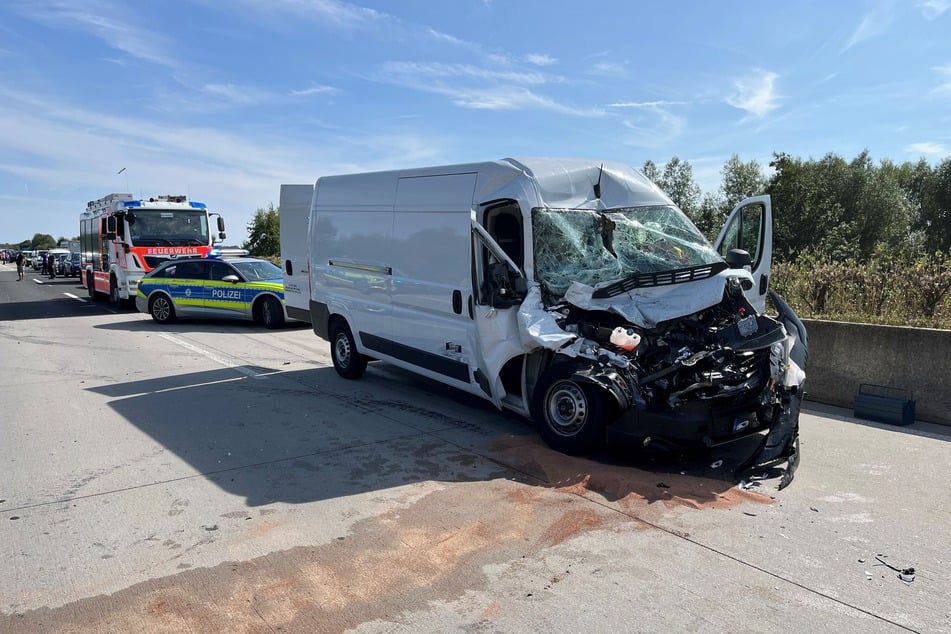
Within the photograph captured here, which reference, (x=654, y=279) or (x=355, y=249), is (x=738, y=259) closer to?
(x=654, y=279)

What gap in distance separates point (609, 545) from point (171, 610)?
8.05ft

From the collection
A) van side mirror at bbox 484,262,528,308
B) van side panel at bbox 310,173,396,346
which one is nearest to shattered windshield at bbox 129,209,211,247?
van side panel at bbox 310,173,396,346

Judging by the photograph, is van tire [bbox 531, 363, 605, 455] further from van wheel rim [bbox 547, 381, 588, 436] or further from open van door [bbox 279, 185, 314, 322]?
open van door [bbox 279, 185, 314, 322]

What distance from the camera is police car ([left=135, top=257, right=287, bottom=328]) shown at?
15.8 m

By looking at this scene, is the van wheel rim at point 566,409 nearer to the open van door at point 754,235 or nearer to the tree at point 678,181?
the open van door at point 754,235

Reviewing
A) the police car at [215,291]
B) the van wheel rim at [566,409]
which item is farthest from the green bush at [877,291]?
the police car at [215,291]

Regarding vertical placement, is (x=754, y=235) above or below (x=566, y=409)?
above

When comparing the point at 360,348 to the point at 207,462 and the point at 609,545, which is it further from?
the point at 609,545

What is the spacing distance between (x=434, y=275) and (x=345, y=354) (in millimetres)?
2638

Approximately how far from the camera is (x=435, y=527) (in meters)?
4.61

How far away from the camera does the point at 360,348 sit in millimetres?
9078

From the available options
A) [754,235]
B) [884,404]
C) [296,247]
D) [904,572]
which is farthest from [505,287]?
[296,247]

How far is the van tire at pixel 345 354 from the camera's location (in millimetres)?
9328

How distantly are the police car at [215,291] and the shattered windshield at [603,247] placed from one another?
407 inches
